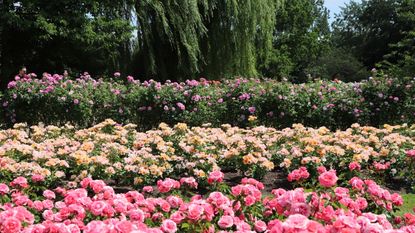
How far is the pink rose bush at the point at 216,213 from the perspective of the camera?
198 centimetres

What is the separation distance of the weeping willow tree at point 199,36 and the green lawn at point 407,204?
8382mm

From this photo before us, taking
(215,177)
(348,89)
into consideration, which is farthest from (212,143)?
(348,89)

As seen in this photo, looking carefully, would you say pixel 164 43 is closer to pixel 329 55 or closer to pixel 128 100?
pixel 128 100

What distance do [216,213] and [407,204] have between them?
7.70 ft

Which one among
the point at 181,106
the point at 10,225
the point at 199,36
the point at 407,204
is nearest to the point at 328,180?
the point at 10,225

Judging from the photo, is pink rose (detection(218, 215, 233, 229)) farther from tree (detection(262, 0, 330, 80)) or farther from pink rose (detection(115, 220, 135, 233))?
tree (detection(262, 0, 330, 80))

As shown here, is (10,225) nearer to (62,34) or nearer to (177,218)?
(177,218)

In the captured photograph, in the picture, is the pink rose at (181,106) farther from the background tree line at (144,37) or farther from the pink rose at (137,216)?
the pink rose at (137,216)

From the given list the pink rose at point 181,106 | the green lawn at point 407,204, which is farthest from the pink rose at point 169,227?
the pink rose at point 181,106

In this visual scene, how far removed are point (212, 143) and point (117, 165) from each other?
4.44 feet

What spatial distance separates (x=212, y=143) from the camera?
18.3 feet

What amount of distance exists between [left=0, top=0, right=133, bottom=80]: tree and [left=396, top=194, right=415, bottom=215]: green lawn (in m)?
8.78

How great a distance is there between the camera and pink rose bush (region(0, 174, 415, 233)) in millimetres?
1980

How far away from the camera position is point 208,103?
8.36m
